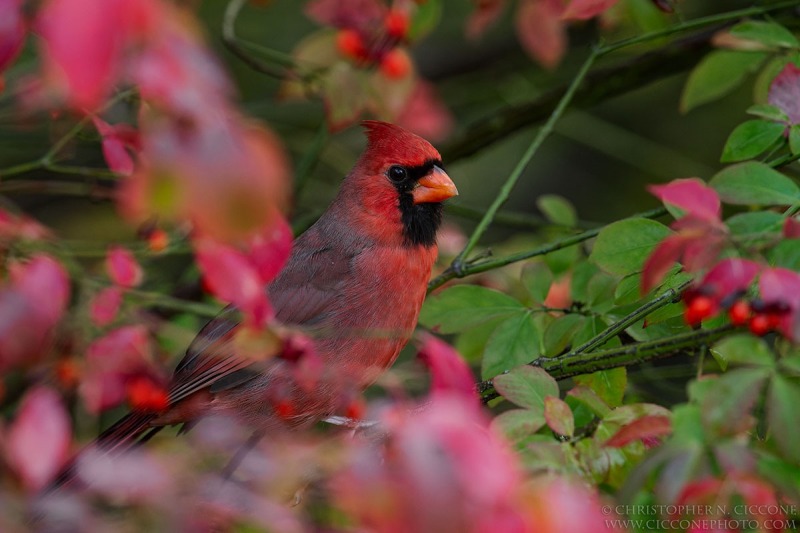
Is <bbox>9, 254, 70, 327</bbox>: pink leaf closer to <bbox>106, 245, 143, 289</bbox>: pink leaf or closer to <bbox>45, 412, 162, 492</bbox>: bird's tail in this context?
<bbox>106, 245, 143, 289</bbox>: pink leaf

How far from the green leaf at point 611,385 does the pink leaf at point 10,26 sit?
1050mm

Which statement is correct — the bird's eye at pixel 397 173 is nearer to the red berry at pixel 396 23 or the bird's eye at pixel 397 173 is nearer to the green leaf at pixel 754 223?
the red berry at pixel 396 23

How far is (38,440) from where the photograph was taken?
1.00 meters

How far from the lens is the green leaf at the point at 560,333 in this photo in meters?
1.84

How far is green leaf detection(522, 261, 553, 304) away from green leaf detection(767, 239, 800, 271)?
81cm

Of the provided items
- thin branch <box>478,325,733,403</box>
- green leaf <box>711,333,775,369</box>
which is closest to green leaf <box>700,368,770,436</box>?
green leaf <box>711,333,775,369</box>

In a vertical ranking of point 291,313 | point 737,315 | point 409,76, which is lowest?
point 291,313

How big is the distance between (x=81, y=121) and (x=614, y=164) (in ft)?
11.5

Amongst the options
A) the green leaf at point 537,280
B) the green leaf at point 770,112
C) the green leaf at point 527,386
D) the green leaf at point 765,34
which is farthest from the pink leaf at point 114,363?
the green leaf at point 765,34

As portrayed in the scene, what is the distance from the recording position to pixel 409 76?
101 inches

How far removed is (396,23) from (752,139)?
1007 millimetres

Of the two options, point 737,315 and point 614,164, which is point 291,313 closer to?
point 737,315

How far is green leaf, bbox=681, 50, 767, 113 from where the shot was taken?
84.3 inches

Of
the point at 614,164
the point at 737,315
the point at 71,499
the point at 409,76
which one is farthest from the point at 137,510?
the point at 614,164
